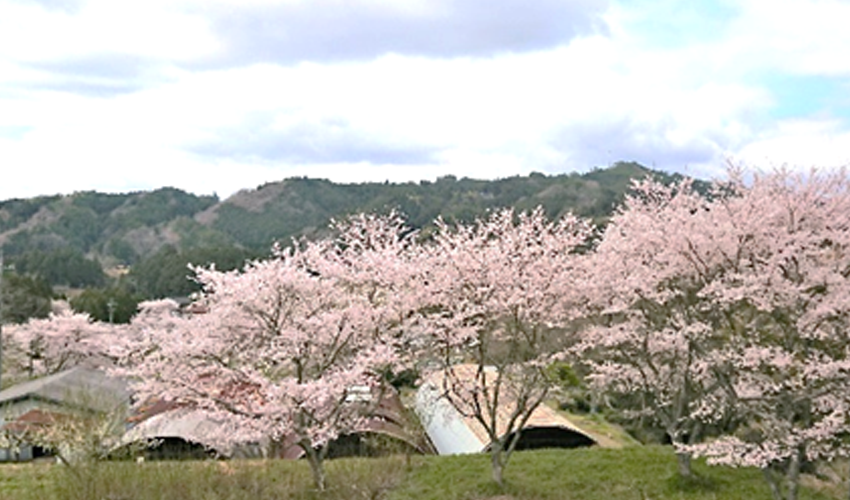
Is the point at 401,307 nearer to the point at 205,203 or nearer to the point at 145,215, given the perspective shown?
the point at 145,215

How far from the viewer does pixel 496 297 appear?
51.8ft

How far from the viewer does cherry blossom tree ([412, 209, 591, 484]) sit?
15.7 m

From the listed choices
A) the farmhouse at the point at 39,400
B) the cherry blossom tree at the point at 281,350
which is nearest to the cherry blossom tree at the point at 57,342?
the farmhouse at the point at 39,400

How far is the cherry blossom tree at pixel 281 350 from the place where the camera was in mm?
14805

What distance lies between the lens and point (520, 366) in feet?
55.8

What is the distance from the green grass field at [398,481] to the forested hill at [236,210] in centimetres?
8655

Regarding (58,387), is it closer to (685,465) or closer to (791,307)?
(685,465)

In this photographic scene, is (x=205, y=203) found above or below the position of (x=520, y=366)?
above

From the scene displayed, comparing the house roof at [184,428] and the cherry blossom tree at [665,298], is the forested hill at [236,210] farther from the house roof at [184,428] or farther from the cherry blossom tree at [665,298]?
the cherry blossom tree at [665,298]

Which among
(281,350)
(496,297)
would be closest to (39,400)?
(281,350)

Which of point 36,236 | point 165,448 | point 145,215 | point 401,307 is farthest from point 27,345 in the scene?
point 145,215

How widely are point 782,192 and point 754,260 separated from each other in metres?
1.38

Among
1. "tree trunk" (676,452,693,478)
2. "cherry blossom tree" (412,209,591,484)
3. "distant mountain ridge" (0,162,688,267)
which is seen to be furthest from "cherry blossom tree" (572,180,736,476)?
"distant mountain ridge" (0,162,688,267)

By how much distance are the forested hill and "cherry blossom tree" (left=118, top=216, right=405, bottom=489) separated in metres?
87.8
